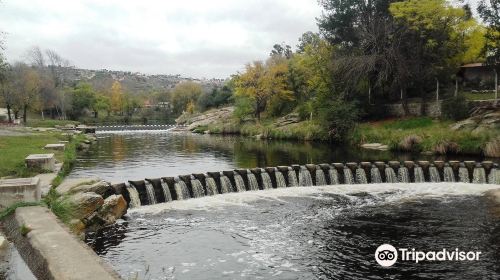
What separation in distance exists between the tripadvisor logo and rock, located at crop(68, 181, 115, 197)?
10976mm

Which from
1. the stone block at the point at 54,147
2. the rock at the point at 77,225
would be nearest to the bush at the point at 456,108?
the stone block at the point at 54,147

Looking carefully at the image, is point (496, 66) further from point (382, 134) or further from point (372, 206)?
point (372, 206)

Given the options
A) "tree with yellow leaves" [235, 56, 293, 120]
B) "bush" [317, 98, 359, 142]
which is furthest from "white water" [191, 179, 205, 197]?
"tree with yellow leaves" [235, 56, 293, 120]

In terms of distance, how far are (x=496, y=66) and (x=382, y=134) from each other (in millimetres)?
11003

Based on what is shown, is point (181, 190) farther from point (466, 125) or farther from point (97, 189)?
point (466, 125)

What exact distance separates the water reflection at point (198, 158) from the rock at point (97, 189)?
7.25 meters

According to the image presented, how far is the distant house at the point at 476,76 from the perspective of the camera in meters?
49.2

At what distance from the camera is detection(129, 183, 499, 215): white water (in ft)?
65.3

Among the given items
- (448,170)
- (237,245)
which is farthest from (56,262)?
(448,170)

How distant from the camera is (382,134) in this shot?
4200cm

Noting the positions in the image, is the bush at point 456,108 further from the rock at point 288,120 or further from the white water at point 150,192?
the white water at point 150,192

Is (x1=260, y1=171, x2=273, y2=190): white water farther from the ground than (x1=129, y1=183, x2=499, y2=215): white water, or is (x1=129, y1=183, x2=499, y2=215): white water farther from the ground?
(x1=260, y1=171, x2=273, y2=190): white water

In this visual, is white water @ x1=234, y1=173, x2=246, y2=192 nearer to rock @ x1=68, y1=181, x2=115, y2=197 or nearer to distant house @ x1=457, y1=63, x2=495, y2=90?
rock @ x1=68, y1=181, x2=115, y2=197

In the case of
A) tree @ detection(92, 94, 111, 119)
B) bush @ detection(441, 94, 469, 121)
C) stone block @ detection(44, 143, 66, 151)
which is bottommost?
stone block @ detection(44, 143, 66, 151)
